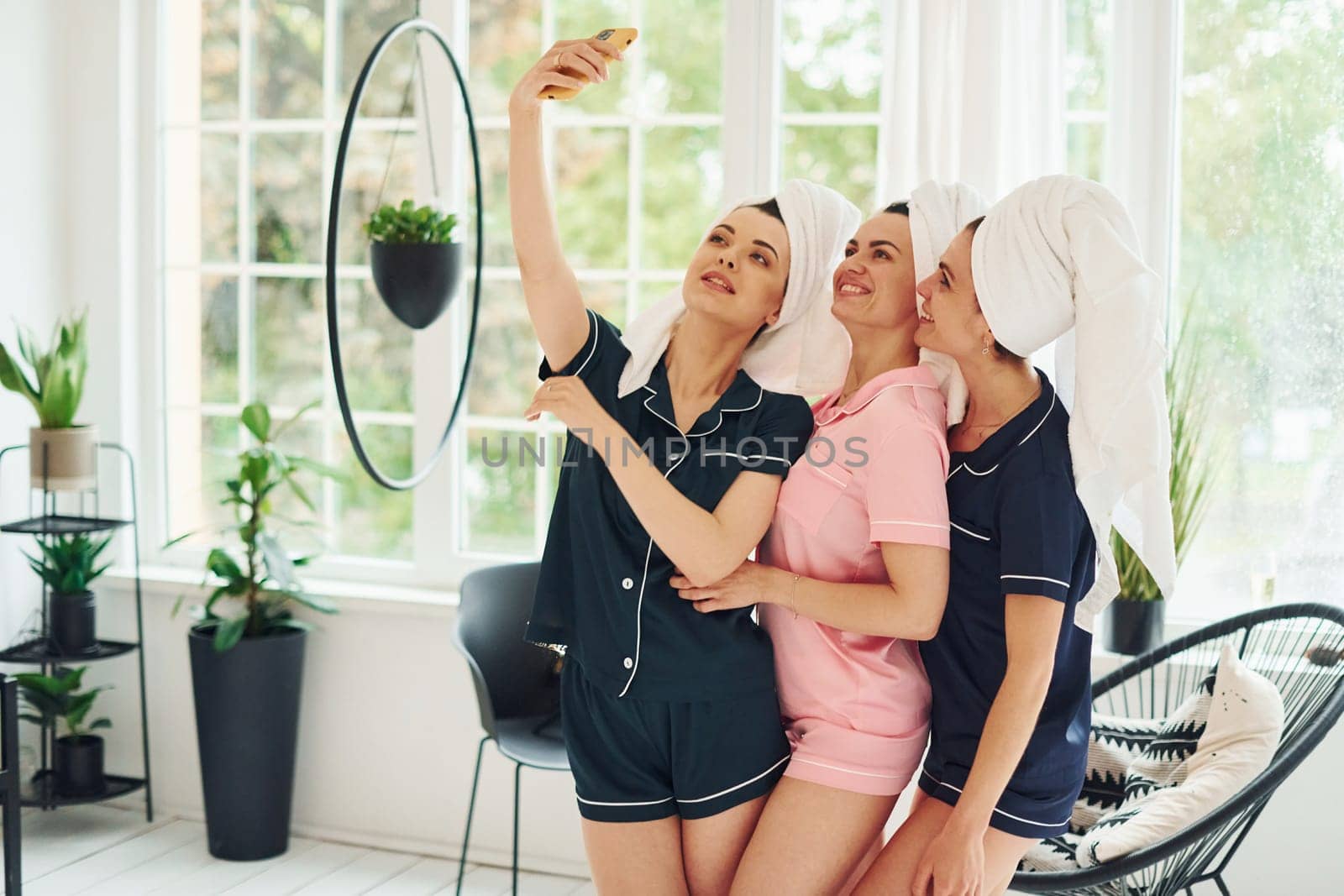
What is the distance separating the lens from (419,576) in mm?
3494

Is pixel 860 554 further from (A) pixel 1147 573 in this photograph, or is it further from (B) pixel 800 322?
(A) pixel 1147 573

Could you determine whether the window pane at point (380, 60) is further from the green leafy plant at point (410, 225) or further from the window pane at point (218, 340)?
the green leafy plant at point (410, 225)

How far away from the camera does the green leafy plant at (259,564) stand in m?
3.22

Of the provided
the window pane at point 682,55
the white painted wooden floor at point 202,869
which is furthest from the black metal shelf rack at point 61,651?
the window pane at point 682,55

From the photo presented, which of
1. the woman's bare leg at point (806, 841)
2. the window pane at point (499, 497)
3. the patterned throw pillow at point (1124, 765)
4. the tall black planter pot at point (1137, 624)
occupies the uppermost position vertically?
the window pane at point (499, 497)

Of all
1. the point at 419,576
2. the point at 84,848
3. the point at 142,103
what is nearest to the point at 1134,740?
the point at 419,576

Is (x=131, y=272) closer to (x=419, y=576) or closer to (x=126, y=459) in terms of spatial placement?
(x=126, y=459)

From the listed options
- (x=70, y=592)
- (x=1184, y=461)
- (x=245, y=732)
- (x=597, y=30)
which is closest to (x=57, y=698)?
(x=70, y=592)

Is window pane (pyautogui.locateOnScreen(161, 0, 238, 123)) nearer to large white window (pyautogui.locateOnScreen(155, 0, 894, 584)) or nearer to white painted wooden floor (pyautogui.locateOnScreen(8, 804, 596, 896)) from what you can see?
large white window (pyautogui.locateOnScreen(155, 0, 894, 584))

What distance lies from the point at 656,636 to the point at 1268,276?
196cm

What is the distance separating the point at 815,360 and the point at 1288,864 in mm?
1836

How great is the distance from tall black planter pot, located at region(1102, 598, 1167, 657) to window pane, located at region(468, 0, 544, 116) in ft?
6.85

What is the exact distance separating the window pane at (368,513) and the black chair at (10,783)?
1.20 m

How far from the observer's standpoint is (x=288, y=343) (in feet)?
12.1
